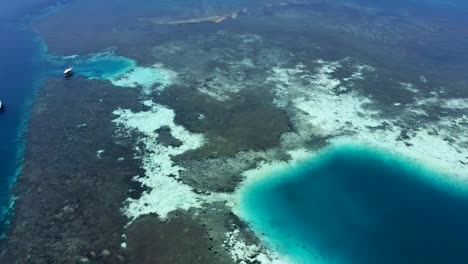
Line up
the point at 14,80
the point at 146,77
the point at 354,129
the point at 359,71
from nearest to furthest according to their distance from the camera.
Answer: the point at 354,129 → the point at 14,80 → the point at 146,77 → the point at 359,71

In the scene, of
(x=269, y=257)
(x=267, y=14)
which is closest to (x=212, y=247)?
(x=269, y=257)

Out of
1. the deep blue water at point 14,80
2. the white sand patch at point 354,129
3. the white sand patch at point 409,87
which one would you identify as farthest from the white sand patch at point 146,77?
the white sand patch at point 409,87

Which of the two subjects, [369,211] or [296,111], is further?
[296,111]

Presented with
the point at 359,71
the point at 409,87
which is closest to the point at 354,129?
the point at 409,87

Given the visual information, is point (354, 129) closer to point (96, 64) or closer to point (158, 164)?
point (158, 164)

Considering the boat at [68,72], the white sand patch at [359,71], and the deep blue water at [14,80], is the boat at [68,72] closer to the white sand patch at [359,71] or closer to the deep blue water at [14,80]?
the deep blue water at [14,80]

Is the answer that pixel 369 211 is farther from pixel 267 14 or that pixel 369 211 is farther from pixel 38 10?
pixel 38 10

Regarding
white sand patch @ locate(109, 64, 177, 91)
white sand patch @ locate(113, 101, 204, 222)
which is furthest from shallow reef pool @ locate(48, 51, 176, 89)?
white sand patch @ locate(113, 101, 204, 222)
